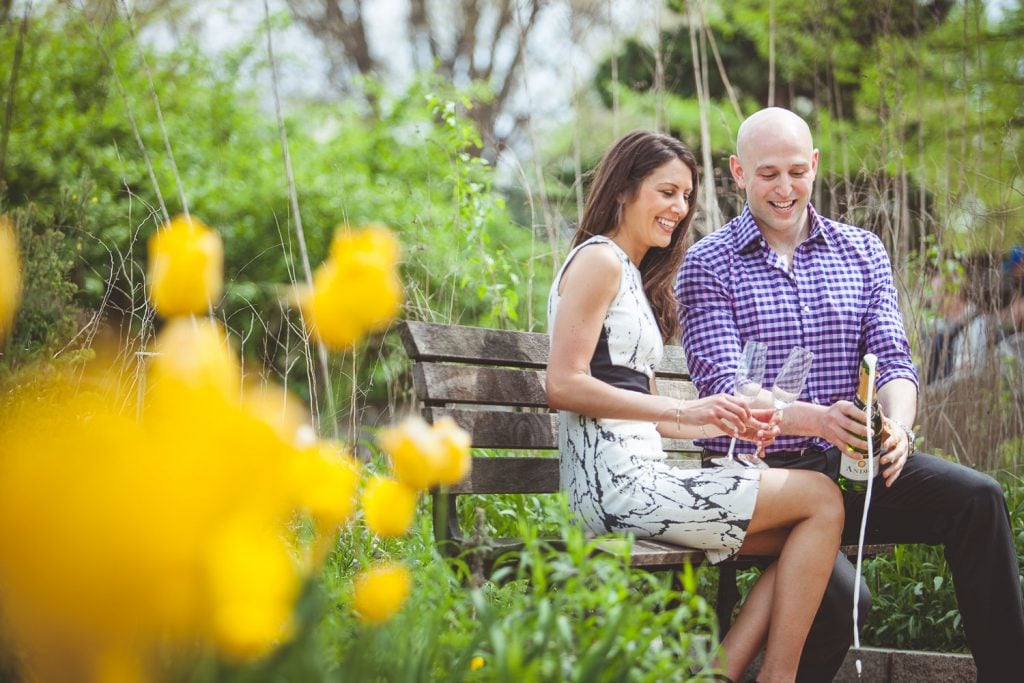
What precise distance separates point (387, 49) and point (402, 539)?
547 inches

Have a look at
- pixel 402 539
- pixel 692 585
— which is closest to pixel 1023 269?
pixel 402 539

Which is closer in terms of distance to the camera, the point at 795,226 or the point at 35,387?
the point at 35,387

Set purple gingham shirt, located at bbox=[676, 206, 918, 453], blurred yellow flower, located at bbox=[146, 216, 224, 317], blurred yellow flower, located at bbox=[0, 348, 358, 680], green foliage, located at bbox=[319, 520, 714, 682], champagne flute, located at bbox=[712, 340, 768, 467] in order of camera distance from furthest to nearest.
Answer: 1. purple gingham shirt, located at bbox=[676, 206, 918, 453]
2. champagne flute, located at bbox=[712, 340, 768, 467]
3. green foliage, located at bbox=[319, 520, 714, 682]
4. blurred yellow flower, located at bbox=[146, 216, 224, 317]
5. blurred yellow flower, located at bbox=[0, 348, 358, 680]

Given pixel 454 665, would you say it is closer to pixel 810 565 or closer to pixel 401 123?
pixel 810 565

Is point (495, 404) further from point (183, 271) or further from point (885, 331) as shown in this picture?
point (183, 271)

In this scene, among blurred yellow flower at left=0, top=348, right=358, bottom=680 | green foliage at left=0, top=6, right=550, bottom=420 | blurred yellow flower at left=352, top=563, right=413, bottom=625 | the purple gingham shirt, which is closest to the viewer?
blurred yellow flower at left=0, top=348, right=358, bottom=680

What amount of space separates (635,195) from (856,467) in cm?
90

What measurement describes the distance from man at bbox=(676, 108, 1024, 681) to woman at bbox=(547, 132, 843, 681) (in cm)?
16

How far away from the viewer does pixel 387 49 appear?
15719 millimetres

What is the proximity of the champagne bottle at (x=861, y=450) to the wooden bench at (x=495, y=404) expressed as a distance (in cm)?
24

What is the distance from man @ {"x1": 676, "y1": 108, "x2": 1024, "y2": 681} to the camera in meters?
2.50

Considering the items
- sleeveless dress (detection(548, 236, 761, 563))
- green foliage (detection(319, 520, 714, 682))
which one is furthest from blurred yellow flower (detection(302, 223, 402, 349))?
sleeveless dress (detection(548, 236, 761, 563))

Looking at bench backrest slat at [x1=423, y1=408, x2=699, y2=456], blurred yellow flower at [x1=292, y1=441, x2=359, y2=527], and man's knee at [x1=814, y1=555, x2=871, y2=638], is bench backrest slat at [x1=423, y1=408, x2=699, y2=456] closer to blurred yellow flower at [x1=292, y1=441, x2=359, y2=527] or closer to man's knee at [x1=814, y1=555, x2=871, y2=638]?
man's knee at [x1=814, y1=555, x2=871, y2=638]

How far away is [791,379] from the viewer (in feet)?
7.44
